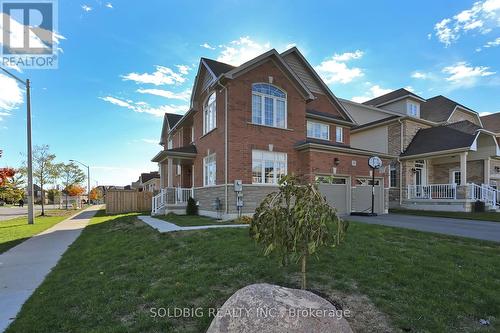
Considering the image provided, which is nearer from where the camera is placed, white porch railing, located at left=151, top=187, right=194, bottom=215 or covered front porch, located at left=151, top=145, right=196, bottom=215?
covered front porch, located at left=151, top=145, right=196, bottom=215

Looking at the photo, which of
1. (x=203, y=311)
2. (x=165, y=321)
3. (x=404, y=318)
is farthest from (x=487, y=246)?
(x=165, y=321)

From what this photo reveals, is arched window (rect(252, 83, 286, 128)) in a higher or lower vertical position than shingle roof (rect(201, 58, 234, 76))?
lower

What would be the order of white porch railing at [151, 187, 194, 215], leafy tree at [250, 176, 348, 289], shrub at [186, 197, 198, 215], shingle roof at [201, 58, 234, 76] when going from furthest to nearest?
1. white porch railing at [151, 187, 194, 215]
2. shrub at [186, 197, 198, 215]
3. shingle roof at [201, 58, 234, 76]
4. leafy tree at [250, 176, 348, 289]

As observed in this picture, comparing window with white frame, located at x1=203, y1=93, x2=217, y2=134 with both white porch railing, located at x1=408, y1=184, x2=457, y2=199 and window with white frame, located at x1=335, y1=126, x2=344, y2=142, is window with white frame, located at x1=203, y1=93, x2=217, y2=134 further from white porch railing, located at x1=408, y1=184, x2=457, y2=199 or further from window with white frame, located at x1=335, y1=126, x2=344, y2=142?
white porch railing, located at x1=408, y1=184, x2=457, y2=199

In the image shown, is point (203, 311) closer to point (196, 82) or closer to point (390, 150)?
point (196, 82)

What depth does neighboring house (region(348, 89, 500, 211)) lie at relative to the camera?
61.9 ft

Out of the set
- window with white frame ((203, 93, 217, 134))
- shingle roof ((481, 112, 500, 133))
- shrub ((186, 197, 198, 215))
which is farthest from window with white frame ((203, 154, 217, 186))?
shingle roof ((481, 112, 500, 133))

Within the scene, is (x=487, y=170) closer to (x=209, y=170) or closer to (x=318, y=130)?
(x=318, y=130)

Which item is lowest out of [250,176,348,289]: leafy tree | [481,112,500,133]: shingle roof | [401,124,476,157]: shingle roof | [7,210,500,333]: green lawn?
[7,210,500,333]: green lawn

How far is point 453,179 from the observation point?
21750mm

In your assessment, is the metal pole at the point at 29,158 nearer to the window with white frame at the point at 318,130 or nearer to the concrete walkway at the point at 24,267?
the concrete walkway at the point at 24,267

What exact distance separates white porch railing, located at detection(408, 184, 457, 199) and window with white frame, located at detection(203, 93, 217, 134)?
48.4ft

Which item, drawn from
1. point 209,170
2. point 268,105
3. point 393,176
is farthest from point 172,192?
point 393,176

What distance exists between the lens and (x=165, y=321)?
395 centimetres
